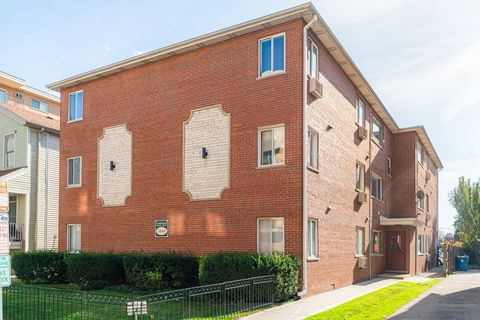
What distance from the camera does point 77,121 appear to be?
23.5 metres

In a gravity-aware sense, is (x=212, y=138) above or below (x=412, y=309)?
above

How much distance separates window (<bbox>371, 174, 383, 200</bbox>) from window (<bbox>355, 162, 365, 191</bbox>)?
2.67m

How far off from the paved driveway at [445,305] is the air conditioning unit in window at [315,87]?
7391 millimetres

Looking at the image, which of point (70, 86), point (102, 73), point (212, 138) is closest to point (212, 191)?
point (212, 138)

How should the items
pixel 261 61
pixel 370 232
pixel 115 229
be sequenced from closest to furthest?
pixel 261 61
pixel 115 229
pixel 370 232

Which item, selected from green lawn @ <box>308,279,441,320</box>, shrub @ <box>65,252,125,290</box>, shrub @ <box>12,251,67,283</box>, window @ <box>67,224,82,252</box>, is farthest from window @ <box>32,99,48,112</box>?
green lawn @ <box>308,279,441,320</box>

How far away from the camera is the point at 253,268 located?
1457cm

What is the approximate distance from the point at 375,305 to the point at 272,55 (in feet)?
28.9

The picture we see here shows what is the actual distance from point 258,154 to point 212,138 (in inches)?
84.2

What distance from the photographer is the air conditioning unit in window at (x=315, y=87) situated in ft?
55.5

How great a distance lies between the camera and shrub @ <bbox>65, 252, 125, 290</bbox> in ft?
61.1

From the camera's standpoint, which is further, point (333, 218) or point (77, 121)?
point (77, 121)

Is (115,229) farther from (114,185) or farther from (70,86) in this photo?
(70,86)

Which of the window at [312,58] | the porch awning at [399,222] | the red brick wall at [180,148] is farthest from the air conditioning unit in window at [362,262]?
the window at [312,58]
